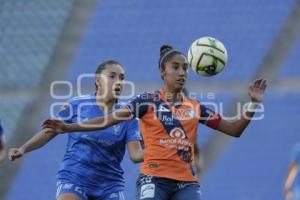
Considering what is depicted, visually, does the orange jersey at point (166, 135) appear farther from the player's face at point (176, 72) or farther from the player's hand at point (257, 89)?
the player's hand at point (257, 89)

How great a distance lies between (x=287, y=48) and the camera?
45.6 ft

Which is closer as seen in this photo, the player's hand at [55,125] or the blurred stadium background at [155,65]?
the player's hand at [55,125]

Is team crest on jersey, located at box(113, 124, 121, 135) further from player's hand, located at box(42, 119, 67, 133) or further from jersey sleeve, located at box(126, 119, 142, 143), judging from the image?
player's hand, located at box(42, 119, 67, 133)

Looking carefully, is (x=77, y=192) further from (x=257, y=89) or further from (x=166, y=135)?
(x=257, y=89)

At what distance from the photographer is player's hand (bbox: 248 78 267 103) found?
6.34 m

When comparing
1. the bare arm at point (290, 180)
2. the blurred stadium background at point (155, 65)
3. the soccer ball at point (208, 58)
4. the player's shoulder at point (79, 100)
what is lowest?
the bare arm at point (290, 180)

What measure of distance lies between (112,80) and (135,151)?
72 centimetres

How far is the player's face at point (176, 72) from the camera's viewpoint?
21.8 ft

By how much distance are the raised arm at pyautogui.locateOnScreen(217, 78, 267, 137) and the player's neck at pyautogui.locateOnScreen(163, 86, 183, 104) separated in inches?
15.8

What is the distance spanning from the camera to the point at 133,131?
23.5 feet

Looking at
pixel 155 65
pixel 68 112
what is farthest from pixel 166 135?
pixel 155 65

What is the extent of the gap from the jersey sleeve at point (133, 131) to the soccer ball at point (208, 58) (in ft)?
2.40

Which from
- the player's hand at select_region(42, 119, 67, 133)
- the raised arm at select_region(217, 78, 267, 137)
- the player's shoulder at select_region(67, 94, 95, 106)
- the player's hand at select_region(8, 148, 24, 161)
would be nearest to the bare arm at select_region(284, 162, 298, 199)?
the raised arm at select_region(217, 78, 267, 137)

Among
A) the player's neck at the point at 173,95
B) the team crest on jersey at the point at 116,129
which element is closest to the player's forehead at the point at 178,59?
the player's neck at the point at 173,95
